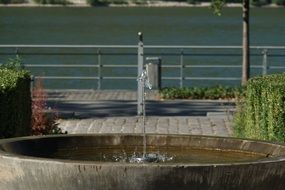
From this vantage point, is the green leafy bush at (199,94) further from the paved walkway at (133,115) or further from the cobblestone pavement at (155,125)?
the cobblestone pavement at (155,125)

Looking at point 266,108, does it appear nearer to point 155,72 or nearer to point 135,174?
point 135,174

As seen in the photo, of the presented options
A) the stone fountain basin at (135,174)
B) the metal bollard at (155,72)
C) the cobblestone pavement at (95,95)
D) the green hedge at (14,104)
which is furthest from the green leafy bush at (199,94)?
the stone fountain basin at (135,174)

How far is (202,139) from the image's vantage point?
27.2 feet

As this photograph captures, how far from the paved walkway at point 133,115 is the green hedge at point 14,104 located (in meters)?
3.92

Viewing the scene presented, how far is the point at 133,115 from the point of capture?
1727 centimetres

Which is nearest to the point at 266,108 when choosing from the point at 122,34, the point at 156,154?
the point at 156,154

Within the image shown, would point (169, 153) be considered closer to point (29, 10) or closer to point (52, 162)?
point (52, 162)

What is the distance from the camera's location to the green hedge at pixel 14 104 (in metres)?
9.88

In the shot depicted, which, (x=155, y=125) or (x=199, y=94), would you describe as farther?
(x=199, y=94)

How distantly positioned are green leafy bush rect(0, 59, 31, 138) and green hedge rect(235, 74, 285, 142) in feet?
8.44

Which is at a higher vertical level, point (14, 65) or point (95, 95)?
point (14, 65)

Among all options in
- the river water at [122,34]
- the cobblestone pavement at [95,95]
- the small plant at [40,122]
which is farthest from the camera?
the river water at [122,34]

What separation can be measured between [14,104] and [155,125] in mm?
5826

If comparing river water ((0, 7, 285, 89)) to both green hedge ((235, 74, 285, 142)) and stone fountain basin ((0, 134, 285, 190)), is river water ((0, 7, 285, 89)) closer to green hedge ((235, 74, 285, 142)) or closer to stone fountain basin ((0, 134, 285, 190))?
green hedge ((235, 74, 285, 142))
